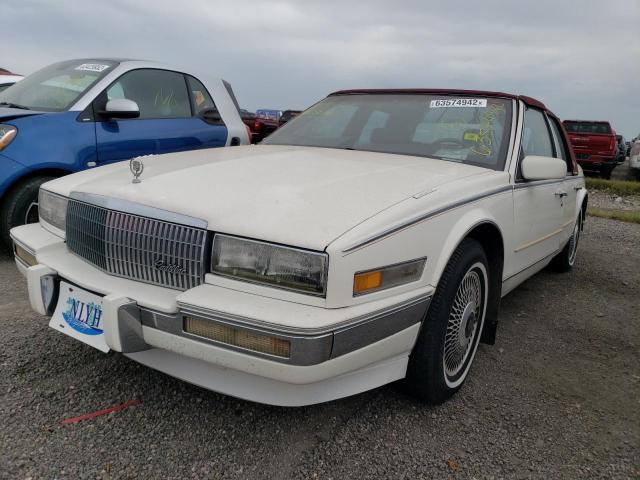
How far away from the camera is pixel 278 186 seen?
214 cm

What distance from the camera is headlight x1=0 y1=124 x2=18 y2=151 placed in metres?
3.74

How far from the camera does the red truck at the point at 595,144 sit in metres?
15.0

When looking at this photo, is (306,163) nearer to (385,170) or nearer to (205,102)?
(385,170)

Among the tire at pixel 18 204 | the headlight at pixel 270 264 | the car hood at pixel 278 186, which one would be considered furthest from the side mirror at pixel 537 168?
the tire at pixel 18 204

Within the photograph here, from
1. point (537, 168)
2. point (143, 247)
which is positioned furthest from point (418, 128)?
point (143, 247)

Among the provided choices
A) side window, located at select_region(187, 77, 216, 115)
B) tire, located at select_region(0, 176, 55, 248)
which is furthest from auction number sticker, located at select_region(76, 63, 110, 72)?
tire, located at select_region(0, 176, 55, 248)

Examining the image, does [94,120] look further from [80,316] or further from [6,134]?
[80,316]

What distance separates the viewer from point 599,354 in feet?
10.1

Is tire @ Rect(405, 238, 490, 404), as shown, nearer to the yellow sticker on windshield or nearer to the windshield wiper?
the yellow sticker on windshield

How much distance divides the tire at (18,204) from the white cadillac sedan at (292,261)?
1.38 meters

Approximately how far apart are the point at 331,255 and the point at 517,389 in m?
1.47

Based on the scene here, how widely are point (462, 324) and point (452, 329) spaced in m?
0.08

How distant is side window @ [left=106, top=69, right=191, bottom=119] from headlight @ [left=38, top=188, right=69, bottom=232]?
6.34 feet

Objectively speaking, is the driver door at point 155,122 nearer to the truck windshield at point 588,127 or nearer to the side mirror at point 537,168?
the side mirror at point 537,168
